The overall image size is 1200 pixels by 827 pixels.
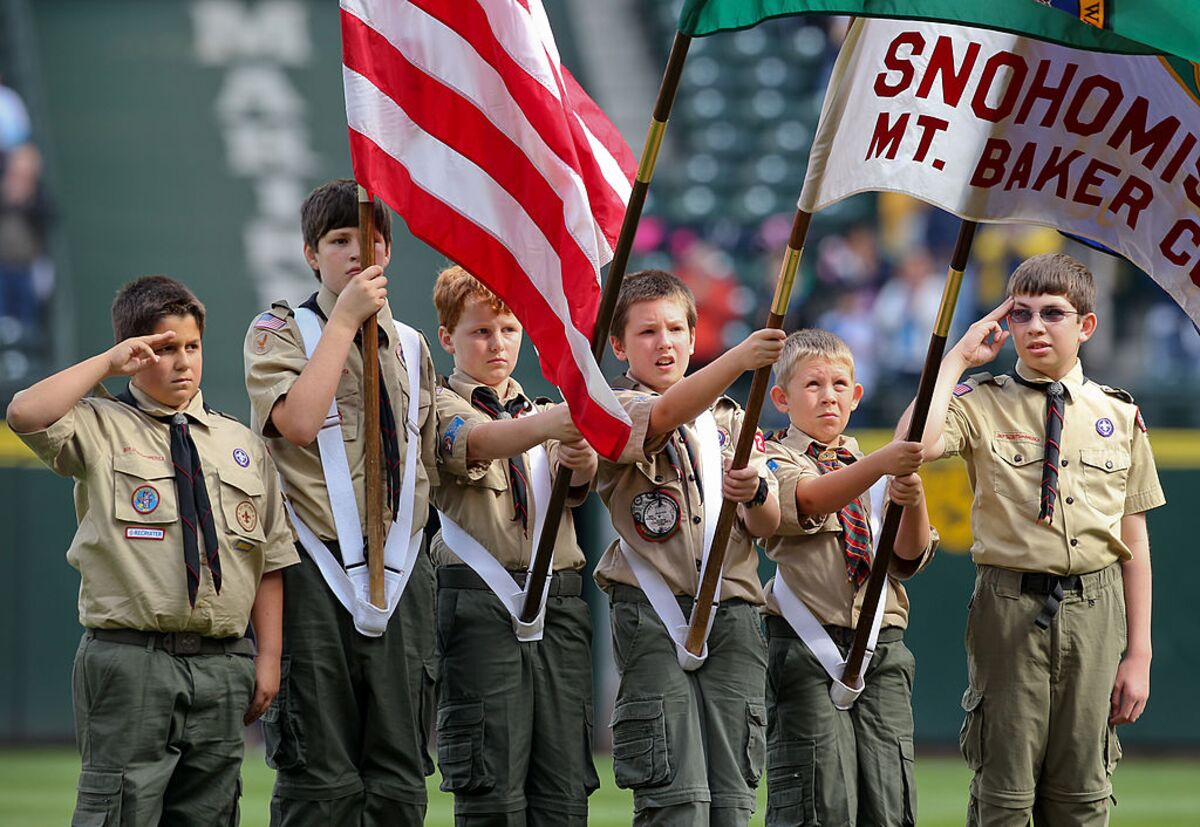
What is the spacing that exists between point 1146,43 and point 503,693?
2487 mm

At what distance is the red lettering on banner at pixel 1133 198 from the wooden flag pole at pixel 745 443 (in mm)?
841

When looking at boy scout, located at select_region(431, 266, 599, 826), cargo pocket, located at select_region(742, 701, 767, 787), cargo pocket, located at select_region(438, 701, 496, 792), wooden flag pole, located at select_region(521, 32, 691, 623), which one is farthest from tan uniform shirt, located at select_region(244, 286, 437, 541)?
cargo pocket, located at select_region(742, 701, 767, 787)

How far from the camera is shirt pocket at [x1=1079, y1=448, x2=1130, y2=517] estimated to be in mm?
5598

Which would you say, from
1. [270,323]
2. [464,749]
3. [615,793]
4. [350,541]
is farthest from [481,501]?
[615,793]

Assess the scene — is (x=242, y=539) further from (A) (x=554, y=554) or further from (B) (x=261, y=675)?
(A) (x=554, y=554)

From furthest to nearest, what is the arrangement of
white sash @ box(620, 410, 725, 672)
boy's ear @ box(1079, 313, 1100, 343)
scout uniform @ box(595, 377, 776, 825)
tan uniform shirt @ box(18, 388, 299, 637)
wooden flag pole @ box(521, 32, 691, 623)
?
boy's ear @ box(1079, 313, 1100, 343) < white sash @ box(620, 410, 725, 672) < scout uniform @ box(595, 377, 776, 825) < wooden flag pole @ box(521, 32, 691, 623) < tan uniform shirt @ box(18, 388, 299, 637)

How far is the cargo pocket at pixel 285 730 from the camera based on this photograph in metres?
4.79

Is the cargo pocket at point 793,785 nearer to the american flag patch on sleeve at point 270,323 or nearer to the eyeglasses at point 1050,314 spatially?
the eyeglasses at point 1050,314

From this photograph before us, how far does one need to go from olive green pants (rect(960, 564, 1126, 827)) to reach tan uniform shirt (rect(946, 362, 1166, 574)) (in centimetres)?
11

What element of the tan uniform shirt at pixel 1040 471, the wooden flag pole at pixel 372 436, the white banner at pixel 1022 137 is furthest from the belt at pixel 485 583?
the white banner at pixel 1022 137

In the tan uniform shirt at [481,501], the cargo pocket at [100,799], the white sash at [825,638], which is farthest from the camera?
the white sash at [825,638]

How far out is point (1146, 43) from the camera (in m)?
4.30

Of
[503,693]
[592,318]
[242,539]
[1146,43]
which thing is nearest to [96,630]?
[242,539]

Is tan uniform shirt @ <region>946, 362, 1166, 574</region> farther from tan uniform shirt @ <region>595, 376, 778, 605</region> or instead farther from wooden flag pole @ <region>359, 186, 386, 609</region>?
wooden flag pole @ <region>359, 186, 386, 609</region>
